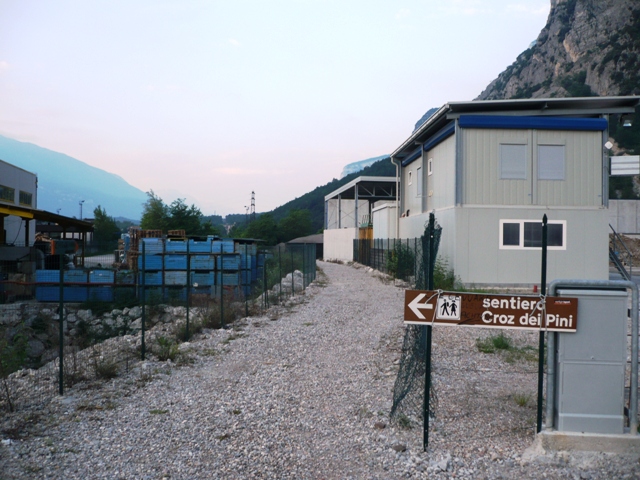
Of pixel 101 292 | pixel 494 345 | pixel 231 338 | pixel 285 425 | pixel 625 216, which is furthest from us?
pixel 625 216

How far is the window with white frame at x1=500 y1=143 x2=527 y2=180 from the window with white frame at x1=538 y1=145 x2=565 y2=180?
62cm

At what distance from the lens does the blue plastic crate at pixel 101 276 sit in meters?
18.1

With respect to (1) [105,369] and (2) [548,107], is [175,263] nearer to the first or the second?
(1) [105,369]

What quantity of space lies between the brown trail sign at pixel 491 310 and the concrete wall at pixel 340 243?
4049 cm

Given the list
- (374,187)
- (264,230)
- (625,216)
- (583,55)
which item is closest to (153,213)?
(264,230)

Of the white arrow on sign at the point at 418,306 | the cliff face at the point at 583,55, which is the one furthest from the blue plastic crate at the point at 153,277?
the cliff face at the point at 583,55

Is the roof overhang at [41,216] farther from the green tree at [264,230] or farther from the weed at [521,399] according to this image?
the green tree at [264,230]

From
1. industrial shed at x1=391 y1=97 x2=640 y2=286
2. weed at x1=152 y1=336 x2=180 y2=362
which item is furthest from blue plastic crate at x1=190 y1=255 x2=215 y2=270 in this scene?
industrial shed at x1=391 y1=97 x2=640 y2=286

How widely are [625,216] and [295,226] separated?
59.3 meters

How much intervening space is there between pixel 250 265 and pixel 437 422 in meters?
14.1

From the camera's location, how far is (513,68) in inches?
5281

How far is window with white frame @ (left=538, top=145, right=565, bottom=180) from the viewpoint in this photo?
21609 millimetres

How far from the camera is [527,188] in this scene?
71.2 feet

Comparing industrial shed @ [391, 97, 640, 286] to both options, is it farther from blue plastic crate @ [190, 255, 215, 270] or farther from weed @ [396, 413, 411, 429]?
weed @ [396, 413, 411, 429]
